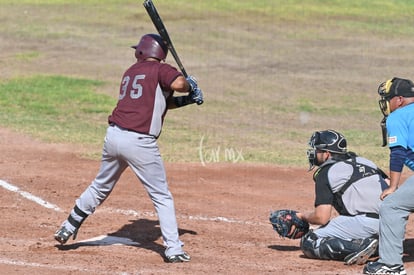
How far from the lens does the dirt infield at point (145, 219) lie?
8312mm

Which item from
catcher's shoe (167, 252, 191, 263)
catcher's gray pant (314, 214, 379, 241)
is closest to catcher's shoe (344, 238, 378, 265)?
catcher's gray pant (314, 214, 379, 241)

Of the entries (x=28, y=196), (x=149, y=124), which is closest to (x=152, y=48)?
(x=149, y=124)

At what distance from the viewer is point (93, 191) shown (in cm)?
884

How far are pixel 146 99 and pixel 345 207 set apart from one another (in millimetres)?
2080

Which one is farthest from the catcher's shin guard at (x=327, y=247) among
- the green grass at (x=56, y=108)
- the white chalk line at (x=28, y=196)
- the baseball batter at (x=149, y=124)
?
the green grass at (x=56, y=108)

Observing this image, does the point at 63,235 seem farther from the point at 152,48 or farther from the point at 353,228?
the point at 353,228

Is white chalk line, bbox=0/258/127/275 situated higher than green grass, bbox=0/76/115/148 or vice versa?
green grass, bbox=0/76/115/148

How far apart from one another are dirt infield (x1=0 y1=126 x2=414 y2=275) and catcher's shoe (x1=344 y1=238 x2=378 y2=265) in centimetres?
9

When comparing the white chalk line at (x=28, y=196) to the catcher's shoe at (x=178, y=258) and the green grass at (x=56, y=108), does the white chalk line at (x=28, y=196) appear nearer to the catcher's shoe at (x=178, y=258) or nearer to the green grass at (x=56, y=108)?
the catcher's shoe at (x=178, y=258)

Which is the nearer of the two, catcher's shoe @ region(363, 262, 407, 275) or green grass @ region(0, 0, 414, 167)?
catcher's shoe @ region(363, 262, 407, 275)

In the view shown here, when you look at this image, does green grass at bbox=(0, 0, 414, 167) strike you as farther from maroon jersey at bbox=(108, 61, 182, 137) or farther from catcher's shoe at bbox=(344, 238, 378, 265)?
catcher's shoe at bbox=(344, 238, 378, 265)

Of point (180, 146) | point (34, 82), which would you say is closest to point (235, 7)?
point (34, 82)

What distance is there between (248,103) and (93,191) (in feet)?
41.5

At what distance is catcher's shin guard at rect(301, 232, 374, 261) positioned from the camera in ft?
27.9
